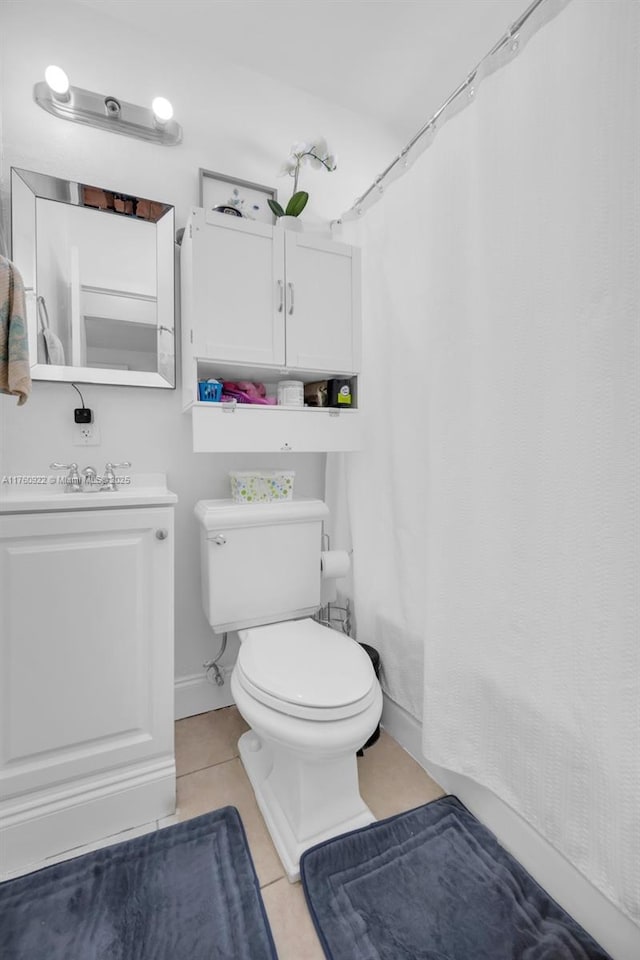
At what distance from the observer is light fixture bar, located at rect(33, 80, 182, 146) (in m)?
1.37

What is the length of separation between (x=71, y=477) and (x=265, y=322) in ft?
2.67

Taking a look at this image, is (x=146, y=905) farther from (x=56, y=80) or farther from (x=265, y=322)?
(x=56, y=80)

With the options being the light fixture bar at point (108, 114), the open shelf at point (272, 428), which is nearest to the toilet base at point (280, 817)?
the open shelf at point (272, 428)

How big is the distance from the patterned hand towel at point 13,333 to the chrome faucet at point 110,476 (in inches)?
21.4

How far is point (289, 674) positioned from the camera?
112cm

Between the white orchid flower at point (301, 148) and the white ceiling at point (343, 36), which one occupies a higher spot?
the white ceiling at point (343, 36)

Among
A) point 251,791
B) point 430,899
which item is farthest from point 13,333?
point 430,899

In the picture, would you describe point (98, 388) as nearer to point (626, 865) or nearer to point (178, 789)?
point (178, 789)

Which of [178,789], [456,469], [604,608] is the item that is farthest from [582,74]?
[178,789]

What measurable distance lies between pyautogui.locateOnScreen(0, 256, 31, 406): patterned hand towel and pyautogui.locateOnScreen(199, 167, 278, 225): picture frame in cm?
89

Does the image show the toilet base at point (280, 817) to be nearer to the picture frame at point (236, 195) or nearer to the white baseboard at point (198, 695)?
the white baseboard at point (198, 695)

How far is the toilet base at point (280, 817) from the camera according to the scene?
109 centimetres

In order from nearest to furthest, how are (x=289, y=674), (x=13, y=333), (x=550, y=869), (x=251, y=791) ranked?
(x=13, y=333) → (x=550, y=869) → (x=289, y=674) → (x=251, y=791)

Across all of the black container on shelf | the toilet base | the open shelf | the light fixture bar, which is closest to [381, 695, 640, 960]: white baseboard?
the toilet base
